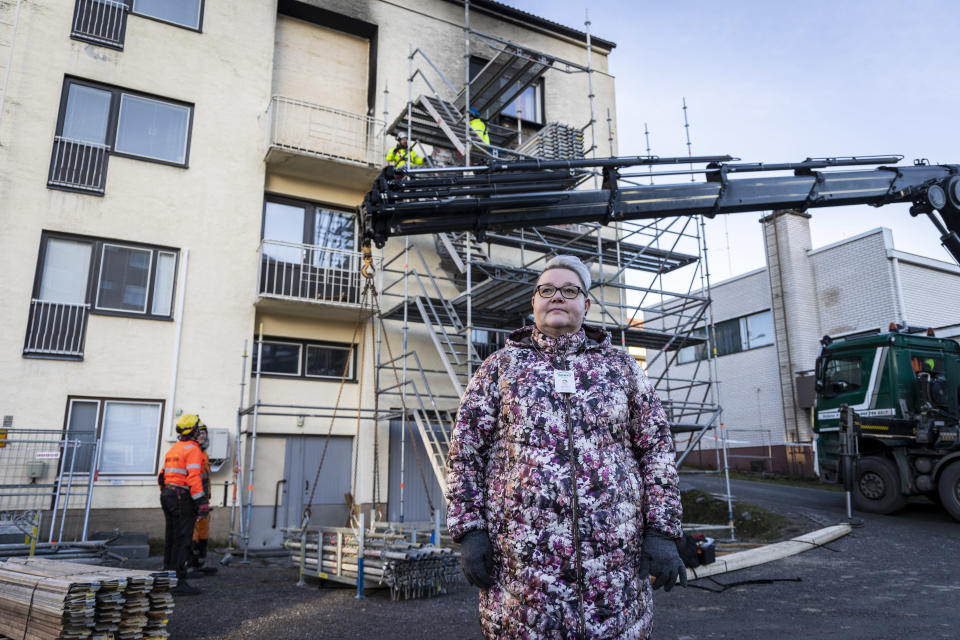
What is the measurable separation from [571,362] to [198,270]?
1094cm

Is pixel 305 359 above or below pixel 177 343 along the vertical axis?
below

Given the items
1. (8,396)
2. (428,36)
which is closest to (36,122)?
(8,396)

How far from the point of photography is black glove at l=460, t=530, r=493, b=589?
104 inches

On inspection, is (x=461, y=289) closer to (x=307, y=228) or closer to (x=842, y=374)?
(x=307, y=228)

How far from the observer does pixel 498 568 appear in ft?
8.91

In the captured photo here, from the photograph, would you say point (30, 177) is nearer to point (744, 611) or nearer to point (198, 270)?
point (198, 270)

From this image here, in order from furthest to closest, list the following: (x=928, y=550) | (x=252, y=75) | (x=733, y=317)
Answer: (x=733, y=317)
(x=252, y=75)
(x=928, y=550)

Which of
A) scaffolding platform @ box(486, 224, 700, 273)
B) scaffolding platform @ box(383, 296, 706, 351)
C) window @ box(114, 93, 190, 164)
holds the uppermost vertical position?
window @ box(114, 93, 190, 164)

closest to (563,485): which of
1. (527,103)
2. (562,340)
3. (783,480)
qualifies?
(562,340)

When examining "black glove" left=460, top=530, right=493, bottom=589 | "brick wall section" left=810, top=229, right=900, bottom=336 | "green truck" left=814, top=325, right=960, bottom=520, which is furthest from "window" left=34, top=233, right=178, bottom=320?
"brick wall section" left=810, top=229, right=900, bottom=336

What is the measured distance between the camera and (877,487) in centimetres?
1221

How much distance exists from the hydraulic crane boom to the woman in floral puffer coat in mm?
4546

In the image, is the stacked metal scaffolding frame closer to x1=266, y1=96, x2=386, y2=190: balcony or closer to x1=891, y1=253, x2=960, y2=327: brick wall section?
x1=266, y1=96, x2=386, y2=190: balcony

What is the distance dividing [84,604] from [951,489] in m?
12.5
